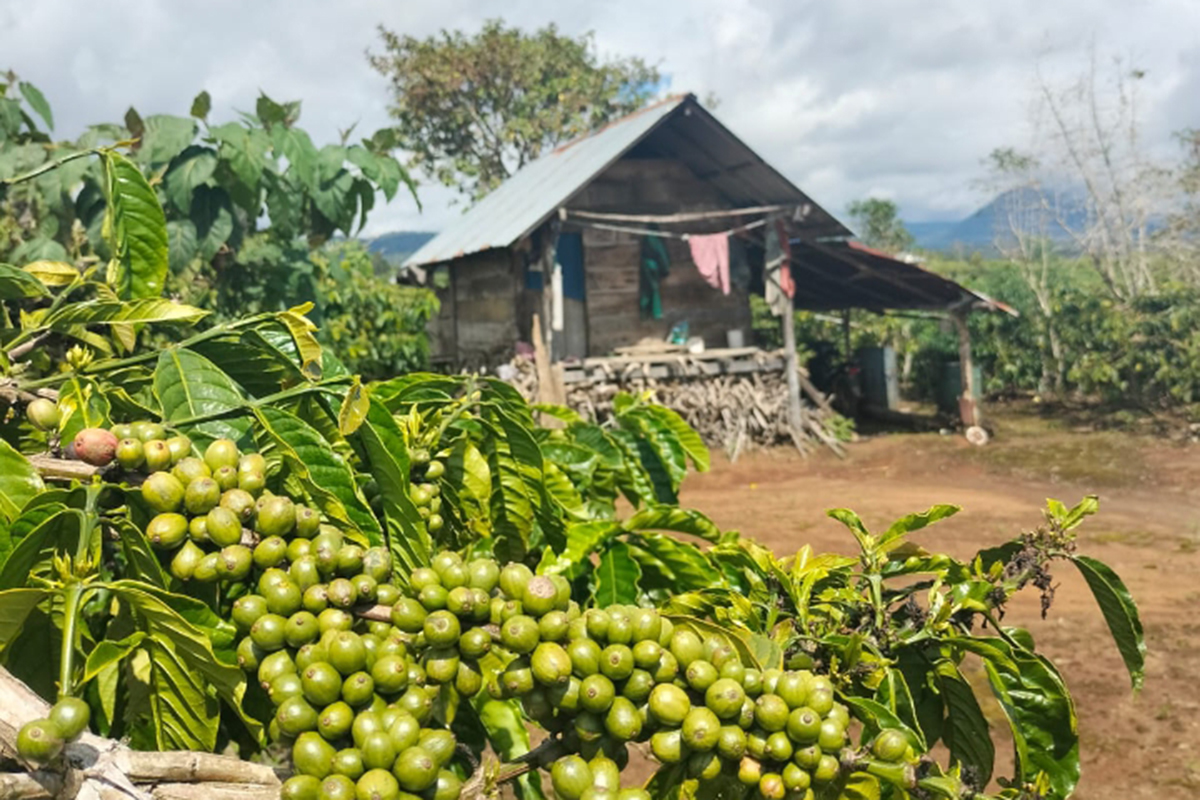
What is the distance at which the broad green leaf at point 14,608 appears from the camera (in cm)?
108

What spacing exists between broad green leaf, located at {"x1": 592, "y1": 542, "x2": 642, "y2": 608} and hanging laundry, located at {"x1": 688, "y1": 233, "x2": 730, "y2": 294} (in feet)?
39.2

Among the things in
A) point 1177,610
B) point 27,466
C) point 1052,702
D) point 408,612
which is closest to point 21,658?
point 27,466

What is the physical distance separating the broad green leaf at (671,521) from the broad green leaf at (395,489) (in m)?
0.53

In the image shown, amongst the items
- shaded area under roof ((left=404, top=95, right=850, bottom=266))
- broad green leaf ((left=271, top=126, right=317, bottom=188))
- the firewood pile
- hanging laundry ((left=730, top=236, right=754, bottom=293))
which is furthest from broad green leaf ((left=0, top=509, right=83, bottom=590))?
hanging laundry ((left=730, top=236, right=754, bottom=293))

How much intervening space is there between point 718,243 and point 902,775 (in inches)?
Answer: 511

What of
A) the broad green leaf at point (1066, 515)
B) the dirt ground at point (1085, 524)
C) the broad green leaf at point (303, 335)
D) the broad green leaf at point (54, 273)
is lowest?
the dirt ground at point (1085, 524)

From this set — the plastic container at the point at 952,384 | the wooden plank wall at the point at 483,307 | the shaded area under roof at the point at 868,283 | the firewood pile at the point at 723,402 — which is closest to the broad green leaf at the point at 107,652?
the firewood pile at the point at 723,402

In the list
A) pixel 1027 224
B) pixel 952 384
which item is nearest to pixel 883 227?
pixel 1027 224

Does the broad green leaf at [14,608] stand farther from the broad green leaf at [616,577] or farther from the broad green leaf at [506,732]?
the broad green leaf at [616,577]

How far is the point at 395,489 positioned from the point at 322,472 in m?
0.12

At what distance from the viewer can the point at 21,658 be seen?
129 cm

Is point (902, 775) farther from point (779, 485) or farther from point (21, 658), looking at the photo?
point (779, 485)

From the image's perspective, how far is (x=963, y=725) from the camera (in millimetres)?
1510

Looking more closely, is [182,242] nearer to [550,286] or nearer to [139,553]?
[139,553]
